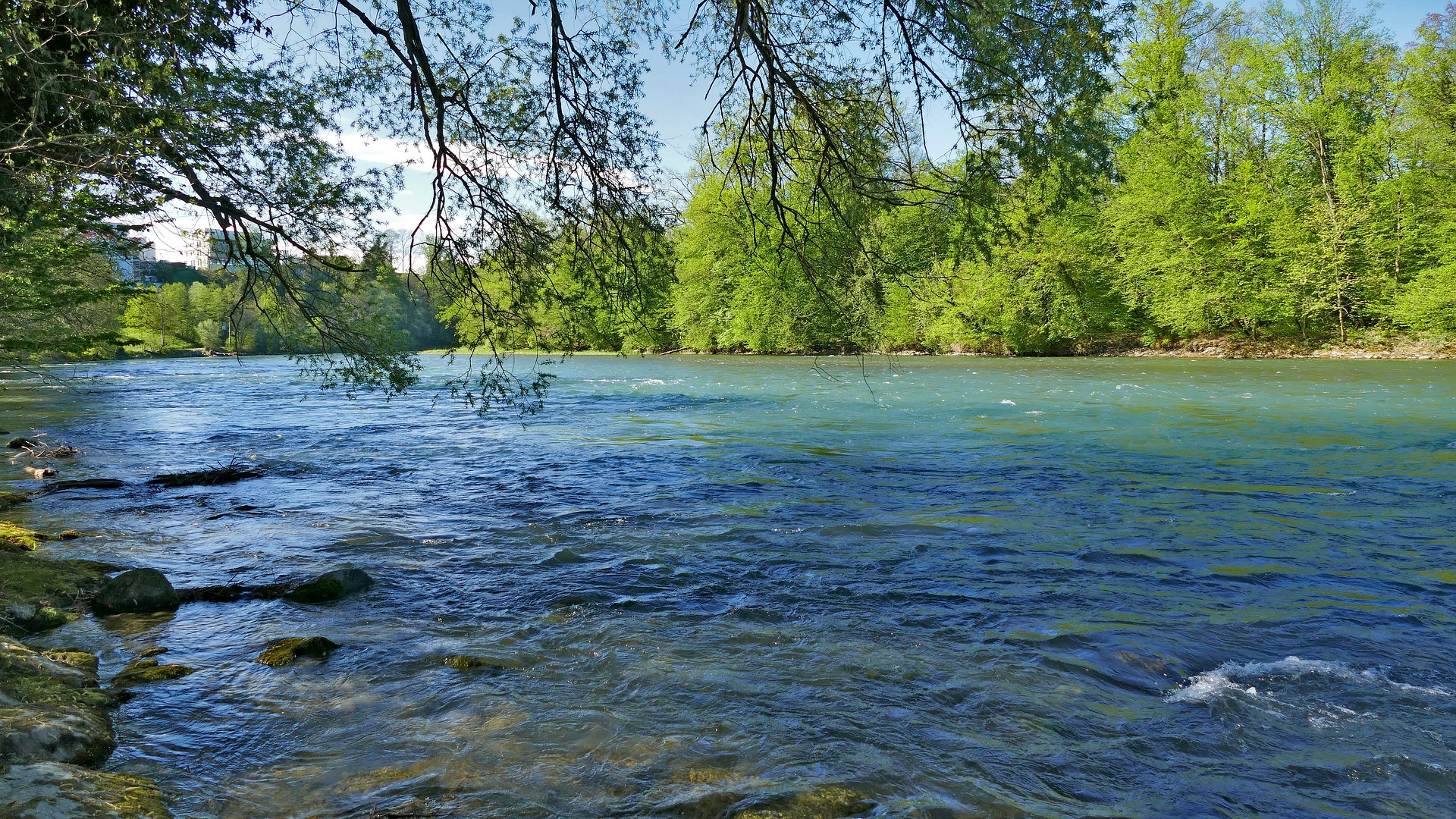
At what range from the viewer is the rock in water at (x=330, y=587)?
6.04m

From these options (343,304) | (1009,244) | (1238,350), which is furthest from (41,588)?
(1238,350)

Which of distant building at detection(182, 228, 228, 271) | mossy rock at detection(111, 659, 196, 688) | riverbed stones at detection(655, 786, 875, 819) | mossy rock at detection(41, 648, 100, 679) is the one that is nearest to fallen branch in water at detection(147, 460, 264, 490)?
distant building at detection(182, 228, 228, 271)

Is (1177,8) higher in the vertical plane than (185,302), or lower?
higher

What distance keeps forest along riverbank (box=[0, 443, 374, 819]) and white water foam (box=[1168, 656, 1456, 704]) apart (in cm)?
492

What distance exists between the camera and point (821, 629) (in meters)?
5.42

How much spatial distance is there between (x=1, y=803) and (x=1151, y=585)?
264 inches

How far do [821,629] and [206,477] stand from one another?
10.2m

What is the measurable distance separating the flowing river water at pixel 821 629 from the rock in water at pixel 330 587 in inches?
6.2

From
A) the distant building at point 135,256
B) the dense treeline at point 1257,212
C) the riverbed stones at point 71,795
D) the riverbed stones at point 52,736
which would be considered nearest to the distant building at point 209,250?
Result: the distant building at point 135,256

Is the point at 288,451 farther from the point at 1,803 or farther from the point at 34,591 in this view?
the point at 1,803

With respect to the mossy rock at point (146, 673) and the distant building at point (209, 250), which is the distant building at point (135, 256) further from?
the mossy rock at point (146, 673)

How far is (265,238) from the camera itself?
7.82 m

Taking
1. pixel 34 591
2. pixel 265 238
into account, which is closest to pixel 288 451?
pixel 265 238

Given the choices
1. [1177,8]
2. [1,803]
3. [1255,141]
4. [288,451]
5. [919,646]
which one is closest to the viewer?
[1,803]
